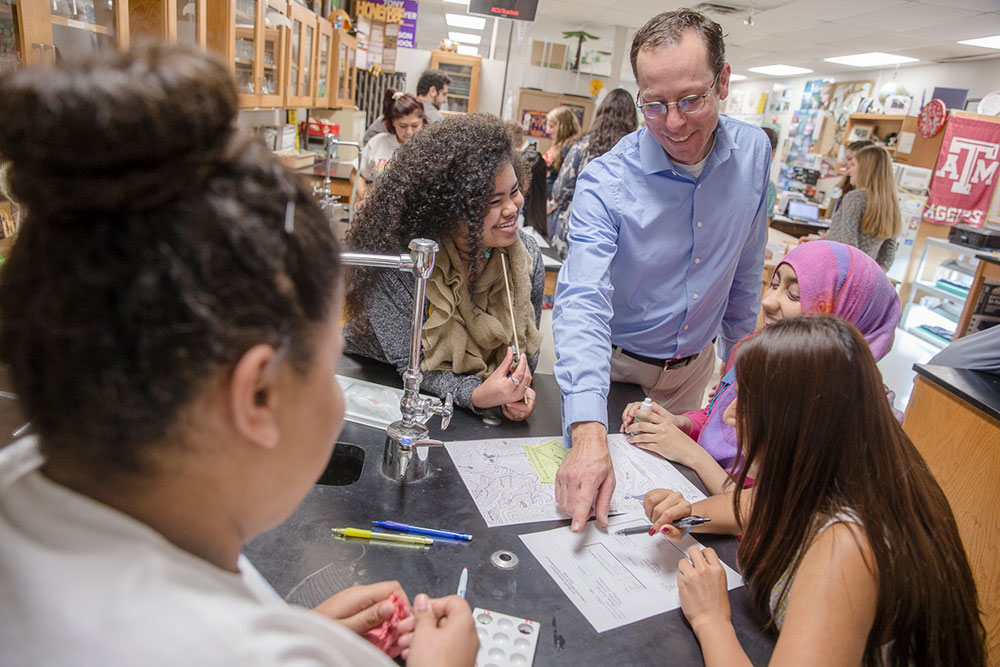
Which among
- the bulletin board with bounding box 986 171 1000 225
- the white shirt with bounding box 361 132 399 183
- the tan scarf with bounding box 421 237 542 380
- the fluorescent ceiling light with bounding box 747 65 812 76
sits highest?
the fluorescent ceiling light with bounding box 747 65 812 76

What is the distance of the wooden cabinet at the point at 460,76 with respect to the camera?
7312mm

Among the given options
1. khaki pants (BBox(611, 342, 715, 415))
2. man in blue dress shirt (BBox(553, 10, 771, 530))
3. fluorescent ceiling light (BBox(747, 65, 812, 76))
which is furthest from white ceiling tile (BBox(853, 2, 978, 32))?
khaki pants (BBox(611, 342, 715, 415))

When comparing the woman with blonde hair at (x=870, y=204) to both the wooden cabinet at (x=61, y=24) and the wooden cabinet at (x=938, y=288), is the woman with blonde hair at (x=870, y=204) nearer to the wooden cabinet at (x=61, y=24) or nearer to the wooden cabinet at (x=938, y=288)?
the wooden cabinet at (x=938, y=288)

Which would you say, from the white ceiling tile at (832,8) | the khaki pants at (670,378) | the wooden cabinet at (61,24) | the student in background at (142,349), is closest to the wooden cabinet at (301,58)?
the wooden cabinet at (61,24)

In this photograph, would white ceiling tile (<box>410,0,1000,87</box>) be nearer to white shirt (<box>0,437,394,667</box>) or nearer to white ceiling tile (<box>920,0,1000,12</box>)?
white ceiling tile (<box>920,0,1000,12</box>)

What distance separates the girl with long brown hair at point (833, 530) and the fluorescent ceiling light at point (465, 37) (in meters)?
11.0

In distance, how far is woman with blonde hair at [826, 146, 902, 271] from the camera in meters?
4.59

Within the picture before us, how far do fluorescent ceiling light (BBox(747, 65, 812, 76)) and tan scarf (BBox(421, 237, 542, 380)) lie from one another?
33.8 ft

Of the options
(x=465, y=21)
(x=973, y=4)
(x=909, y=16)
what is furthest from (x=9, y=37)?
(x=465, y=21)

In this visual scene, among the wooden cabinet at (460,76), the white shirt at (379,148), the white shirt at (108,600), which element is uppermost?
the wooden cabinet at (460,76)

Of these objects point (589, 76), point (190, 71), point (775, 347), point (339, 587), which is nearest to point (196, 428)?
point (190, 71)

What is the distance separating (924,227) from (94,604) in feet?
23.4

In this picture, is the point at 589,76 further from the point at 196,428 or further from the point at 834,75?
the point at 196,428

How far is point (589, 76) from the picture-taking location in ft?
27.2
